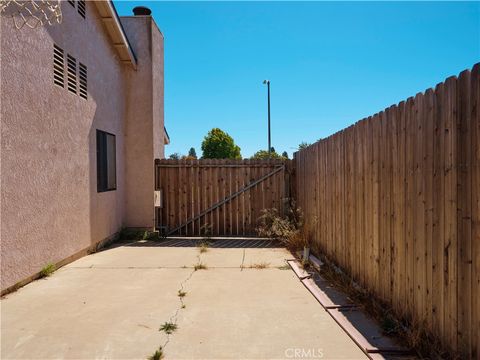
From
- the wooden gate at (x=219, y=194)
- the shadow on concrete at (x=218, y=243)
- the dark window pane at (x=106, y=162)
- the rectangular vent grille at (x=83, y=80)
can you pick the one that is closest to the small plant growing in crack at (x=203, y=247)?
the shadow on concrete at (x=218, y=243)

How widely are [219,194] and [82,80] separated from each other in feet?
13.0

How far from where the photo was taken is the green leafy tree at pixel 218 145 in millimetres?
37688

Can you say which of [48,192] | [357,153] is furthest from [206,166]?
[357,153]

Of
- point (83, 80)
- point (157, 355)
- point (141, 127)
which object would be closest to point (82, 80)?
point (83, 80)

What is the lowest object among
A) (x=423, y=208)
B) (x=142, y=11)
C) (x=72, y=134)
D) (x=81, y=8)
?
(x=423, y=208)

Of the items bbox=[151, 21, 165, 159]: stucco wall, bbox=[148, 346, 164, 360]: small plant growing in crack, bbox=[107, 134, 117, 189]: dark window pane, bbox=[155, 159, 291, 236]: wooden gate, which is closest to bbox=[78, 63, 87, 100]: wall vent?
bbox=[107, 134, 117, 189]: dark window pane

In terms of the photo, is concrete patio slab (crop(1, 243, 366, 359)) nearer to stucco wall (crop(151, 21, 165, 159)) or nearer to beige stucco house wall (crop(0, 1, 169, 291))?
beige stucco house wall (crop(0, 1, 169, 291))

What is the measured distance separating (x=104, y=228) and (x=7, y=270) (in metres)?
3.10

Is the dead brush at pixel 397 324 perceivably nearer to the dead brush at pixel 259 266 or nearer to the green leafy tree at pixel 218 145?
the dead brush at pixel 259 266

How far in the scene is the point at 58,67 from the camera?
544 centimetres

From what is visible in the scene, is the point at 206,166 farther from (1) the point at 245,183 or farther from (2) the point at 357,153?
(2) the point at 357,153

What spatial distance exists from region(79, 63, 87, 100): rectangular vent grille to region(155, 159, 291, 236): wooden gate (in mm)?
2690

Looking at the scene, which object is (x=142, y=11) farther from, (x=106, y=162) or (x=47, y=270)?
(x=47, y=270)

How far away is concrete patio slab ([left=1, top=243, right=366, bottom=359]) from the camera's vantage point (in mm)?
2824
